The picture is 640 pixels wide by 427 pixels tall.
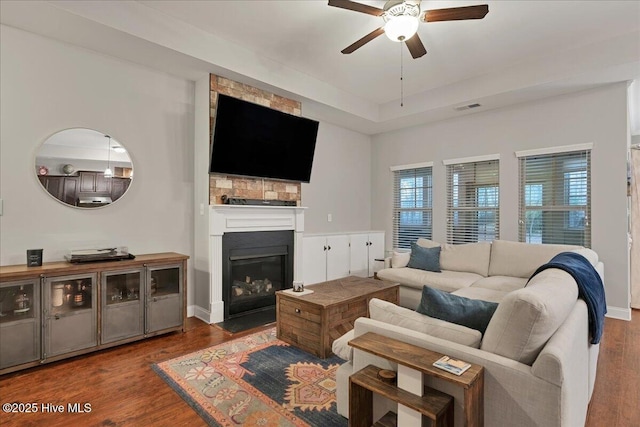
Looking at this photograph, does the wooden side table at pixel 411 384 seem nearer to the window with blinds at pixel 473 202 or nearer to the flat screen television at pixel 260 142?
the flat screen television at pixel 260 142

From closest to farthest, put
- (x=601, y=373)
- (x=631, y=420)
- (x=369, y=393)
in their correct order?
(x=369, y=393) → (x=631, y=420) → (x=601, y=373)

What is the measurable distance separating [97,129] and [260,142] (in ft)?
5.53

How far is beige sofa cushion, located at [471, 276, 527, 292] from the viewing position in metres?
3.43

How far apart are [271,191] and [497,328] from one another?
3.39m

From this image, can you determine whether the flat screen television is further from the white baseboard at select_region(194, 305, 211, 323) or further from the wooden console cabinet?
the white baseboard at select_region(194, 305, 211, 323)

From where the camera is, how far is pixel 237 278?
13.3 ft

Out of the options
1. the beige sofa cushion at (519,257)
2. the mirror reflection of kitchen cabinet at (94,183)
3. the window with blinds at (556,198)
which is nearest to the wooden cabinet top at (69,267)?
the mirror reflection of kitchen cabinet at (94,183)

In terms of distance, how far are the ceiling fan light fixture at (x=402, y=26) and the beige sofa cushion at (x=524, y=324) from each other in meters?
2.10

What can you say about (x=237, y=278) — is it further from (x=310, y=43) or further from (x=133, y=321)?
(x=310, y=43)

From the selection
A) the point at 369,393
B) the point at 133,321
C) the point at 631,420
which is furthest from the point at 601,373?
the point at 133,321

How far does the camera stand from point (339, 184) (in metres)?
5.90

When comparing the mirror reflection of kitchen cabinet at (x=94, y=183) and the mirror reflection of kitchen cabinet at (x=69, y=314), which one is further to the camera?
the mirror reflection of kitchen cabinet at (x=94, y=183)

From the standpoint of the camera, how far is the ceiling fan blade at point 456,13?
8.00ft

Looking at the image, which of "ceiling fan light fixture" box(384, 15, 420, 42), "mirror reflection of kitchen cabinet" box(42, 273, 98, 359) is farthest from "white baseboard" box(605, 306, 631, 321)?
"mirror reflection of kitchen cabinet" box(42, 273, 98, 359)
